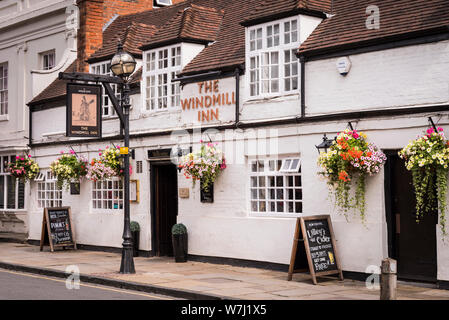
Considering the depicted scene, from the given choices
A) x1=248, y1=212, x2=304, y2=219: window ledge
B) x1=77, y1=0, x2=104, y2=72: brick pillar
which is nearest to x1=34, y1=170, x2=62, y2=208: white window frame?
x1=77, y1=0, x2=104, y2=72: brick pillar

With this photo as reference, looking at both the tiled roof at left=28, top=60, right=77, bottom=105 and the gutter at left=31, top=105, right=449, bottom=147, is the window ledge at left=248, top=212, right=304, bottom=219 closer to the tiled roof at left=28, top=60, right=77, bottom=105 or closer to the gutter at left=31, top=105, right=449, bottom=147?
the gutter at left=31, top=105, right=449, bottom=147

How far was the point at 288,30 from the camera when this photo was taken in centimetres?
1395

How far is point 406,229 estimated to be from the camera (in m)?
11.9

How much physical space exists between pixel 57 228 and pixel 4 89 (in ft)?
22.2

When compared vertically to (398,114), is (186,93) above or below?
above

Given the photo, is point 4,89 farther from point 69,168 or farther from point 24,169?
point 69,168

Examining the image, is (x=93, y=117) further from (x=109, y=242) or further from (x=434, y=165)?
(x=434, y=165)

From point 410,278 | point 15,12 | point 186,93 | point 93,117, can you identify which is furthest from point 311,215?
point 15,12

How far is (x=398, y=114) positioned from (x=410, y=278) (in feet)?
9.34

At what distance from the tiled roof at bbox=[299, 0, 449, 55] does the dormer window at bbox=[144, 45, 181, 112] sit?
13.4 ft

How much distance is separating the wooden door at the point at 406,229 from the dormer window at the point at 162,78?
6.20 metres

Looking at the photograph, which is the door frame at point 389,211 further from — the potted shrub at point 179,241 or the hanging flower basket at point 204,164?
the potted shrub at point 179,241

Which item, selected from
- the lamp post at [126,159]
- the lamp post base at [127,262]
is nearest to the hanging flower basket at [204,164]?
the lamp post at [126,159]

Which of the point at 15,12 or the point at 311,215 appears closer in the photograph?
the point at 311,215
